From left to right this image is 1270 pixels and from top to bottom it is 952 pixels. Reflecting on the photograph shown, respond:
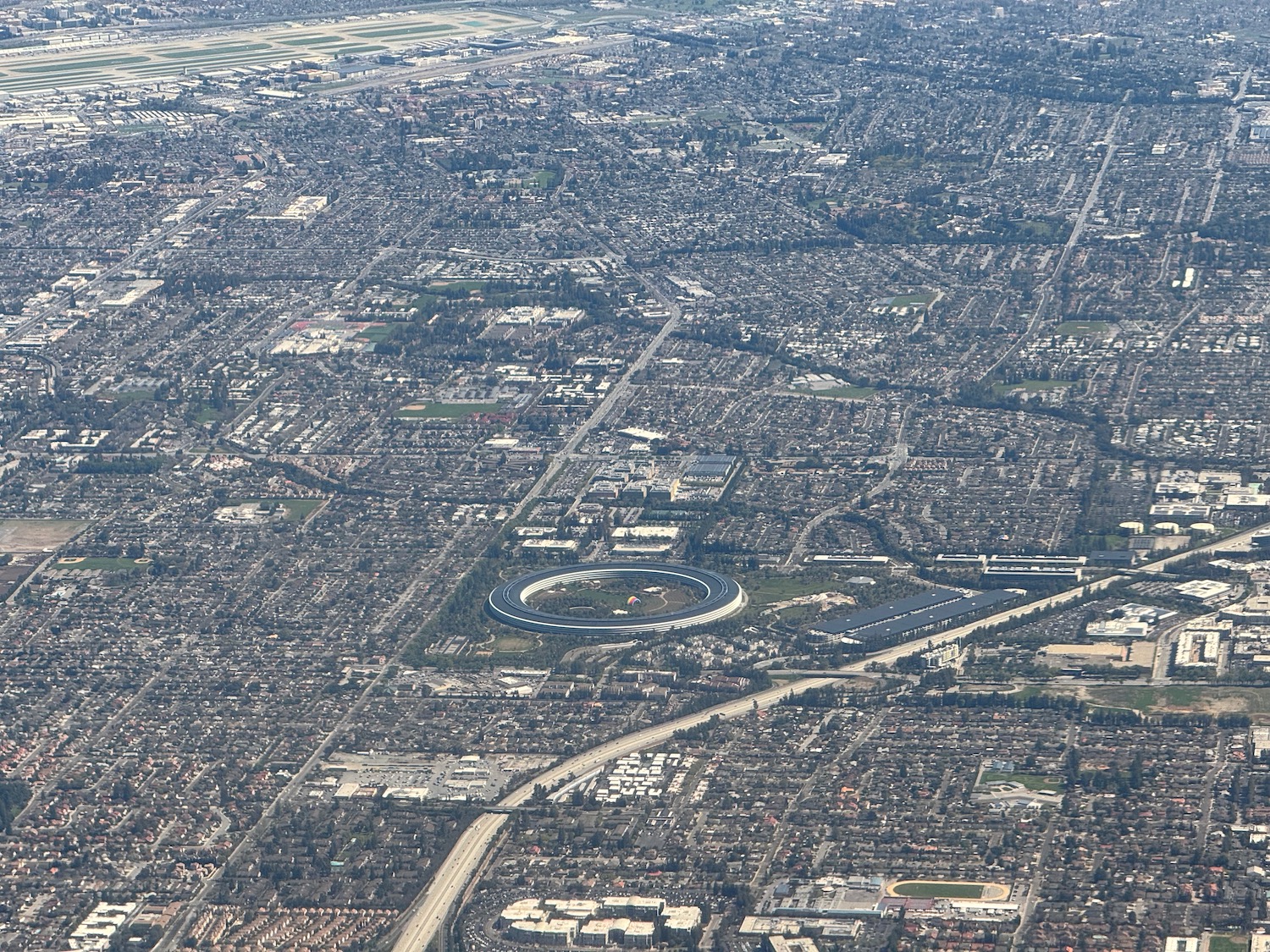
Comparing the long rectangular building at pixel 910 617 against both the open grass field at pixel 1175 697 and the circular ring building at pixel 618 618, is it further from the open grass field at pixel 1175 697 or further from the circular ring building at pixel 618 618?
the open grass field at pixel 1175 697

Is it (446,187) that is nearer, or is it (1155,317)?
(1155,317)

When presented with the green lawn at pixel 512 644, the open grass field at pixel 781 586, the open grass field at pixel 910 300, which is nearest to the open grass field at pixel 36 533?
the green lawn at pixel 512 644

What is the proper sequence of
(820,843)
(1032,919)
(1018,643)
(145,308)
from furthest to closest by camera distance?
(145,308)
(1018,643)
(820,843)
(1032,919)

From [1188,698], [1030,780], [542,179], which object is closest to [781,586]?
[1188,698]

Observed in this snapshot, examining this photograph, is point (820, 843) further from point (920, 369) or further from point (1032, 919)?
point (920, 369)

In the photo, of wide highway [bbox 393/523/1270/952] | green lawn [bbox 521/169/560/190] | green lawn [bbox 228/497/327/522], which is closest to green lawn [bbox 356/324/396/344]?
green lawn [bbox 228/497/327/522]

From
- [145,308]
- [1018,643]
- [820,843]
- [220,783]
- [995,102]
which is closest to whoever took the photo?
[820,843]

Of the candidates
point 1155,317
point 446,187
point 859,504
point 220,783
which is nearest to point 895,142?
point 446,187
